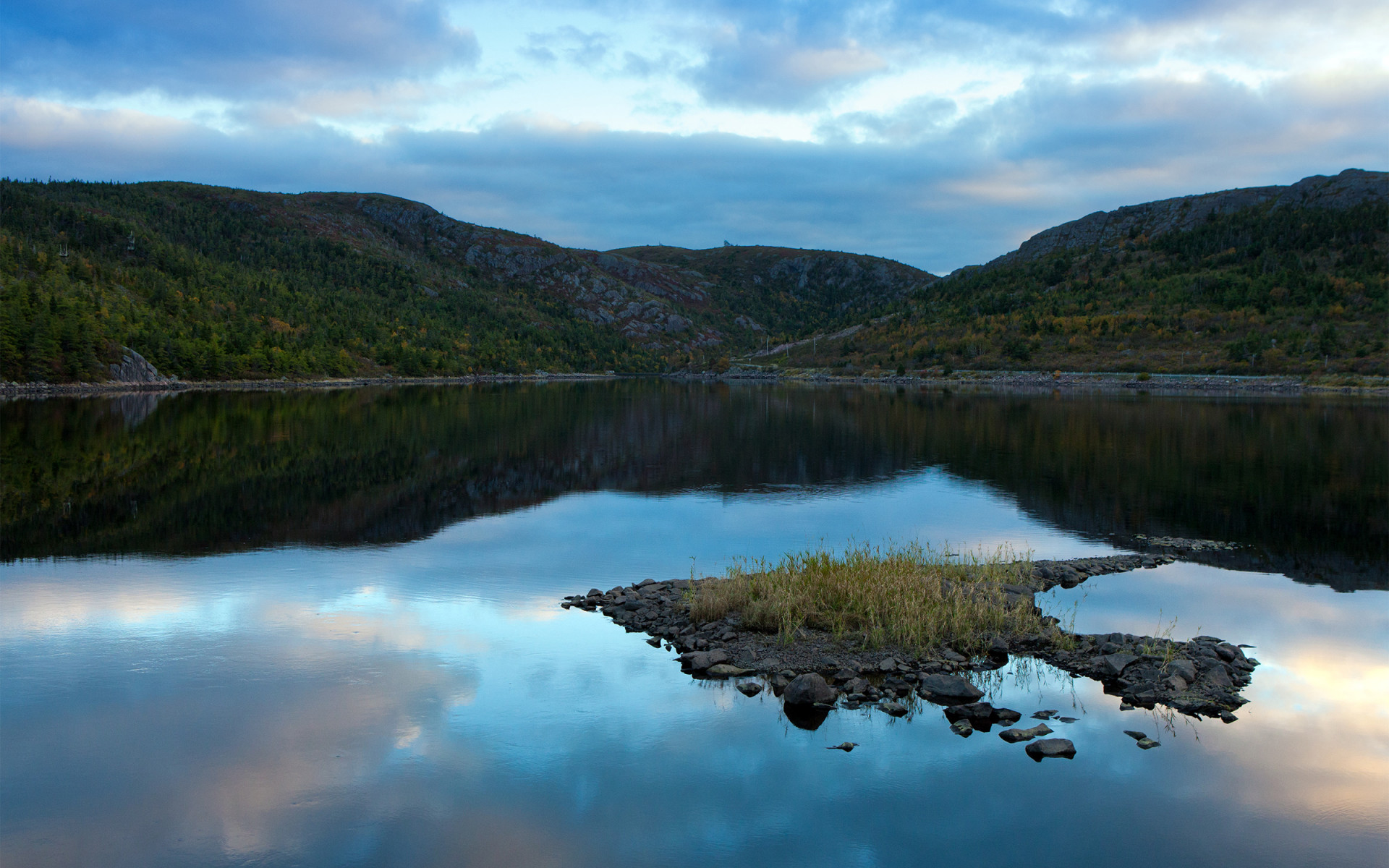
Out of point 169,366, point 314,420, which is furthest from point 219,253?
point 314,420

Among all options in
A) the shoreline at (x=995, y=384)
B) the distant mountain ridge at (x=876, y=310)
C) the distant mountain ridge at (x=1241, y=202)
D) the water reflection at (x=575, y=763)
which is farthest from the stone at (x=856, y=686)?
the distant mountain ridge at (x=1241, y=202)

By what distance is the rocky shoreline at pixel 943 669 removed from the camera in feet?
37.1

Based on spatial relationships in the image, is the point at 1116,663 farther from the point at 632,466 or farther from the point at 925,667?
the point at 632,466

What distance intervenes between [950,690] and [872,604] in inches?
96.8

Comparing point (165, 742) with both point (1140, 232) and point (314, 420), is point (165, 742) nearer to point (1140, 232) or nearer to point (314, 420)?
point (314, 420)

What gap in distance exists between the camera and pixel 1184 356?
11412cm

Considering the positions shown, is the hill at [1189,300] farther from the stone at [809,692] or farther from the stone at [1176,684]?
the stone at [809,692]

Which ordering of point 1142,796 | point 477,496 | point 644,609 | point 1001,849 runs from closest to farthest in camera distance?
point 1001,849 → point 1142,796 → point 644,609 → point 477,496

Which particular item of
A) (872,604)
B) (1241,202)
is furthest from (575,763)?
(1241,202)

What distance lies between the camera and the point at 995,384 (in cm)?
11838

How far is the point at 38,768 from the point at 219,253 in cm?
19283

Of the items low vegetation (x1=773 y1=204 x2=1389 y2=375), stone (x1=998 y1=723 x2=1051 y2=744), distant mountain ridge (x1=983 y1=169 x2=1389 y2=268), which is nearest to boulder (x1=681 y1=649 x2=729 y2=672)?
stone (x1=998 y1=723 x2=1051 y2=744)

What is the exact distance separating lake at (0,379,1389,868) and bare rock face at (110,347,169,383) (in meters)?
65.5

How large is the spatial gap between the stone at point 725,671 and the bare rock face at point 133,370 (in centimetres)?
9591
